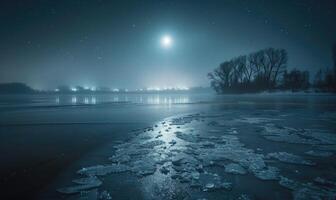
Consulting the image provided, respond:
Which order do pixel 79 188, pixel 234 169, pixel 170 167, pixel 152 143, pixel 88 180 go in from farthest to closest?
pixel 152 143 → pixel 170 167 → pixel 234 169 → pixel 88 180 → pixel 79 188

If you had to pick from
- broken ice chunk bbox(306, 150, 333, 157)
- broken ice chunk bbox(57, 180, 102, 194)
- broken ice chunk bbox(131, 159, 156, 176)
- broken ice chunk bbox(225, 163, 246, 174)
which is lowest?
broken ice chunk bbox(225, 163, 246, 174)

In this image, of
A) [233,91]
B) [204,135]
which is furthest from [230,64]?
[204,135]

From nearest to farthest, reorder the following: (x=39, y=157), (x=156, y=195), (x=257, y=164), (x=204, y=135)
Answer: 1. (x=156, y=195)
2. (x=257, y=164)
3. (x=39, y=157)
4. (x=204, y=135)

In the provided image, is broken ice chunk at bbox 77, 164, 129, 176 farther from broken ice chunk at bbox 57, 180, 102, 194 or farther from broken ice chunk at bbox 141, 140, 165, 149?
broken ice chunk at bbox 141, 140, 165, 149

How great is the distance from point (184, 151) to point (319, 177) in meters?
2.97

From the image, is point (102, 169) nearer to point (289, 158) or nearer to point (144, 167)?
point (144, 167)

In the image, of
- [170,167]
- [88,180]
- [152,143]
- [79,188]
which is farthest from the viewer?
[152,143]

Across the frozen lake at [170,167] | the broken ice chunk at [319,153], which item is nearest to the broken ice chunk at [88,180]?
the frozen lake at [170,167]

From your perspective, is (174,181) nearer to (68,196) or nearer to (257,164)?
(68,196)

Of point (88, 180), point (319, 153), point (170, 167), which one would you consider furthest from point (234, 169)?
point (88, 180)

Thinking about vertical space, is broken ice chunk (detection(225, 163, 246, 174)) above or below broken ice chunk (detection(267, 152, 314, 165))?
below

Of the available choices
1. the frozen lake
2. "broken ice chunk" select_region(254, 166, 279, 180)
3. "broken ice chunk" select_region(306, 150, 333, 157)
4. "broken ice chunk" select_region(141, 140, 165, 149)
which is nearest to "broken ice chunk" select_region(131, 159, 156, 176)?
the frozen lake

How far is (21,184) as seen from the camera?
3.35 m

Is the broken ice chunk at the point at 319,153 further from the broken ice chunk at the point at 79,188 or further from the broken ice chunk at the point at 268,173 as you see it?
the broken ice chunk at the point at 79,188
